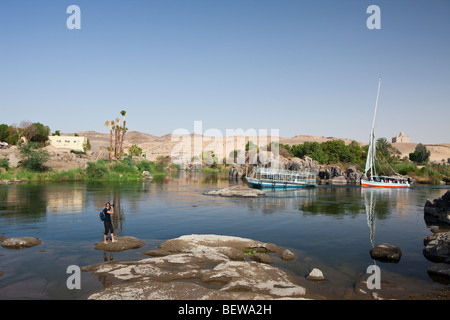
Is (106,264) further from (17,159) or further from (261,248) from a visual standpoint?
(17,159)

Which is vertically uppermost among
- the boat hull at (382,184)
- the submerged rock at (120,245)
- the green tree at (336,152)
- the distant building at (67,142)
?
the distant building at (67,142)

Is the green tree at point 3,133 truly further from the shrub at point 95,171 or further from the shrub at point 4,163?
the shrub at point 95,171

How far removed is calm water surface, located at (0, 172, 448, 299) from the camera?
13.6 meters

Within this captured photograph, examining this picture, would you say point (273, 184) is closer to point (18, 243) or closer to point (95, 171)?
point (95, 171)

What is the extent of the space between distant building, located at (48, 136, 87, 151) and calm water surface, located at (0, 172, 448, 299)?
80058mm

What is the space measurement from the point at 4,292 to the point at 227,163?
14029 centimetres

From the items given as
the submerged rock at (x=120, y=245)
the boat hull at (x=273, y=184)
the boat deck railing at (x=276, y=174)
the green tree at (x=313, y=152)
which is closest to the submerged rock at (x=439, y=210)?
the submerged rock at (x=120, y=245)

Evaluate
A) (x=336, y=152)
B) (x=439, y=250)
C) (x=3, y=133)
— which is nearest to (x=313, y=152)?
(x=336, y=152)

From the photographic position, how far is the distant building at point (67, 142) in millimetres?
116375

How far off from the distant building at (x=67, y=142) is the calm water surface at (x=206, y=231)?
80058mm

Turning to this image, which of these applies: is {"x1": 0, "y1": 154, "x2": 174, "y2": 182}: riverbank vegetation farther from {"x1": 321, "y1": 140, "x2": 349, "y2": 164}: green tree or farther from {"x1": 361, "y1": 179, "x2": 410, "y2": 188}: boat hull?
{"x1": 321, "y1": 140, "x2": 349, "y2": 164}: green tree

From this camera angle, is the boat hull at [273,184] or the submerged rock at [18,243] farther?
the boat hull at [273,184]
